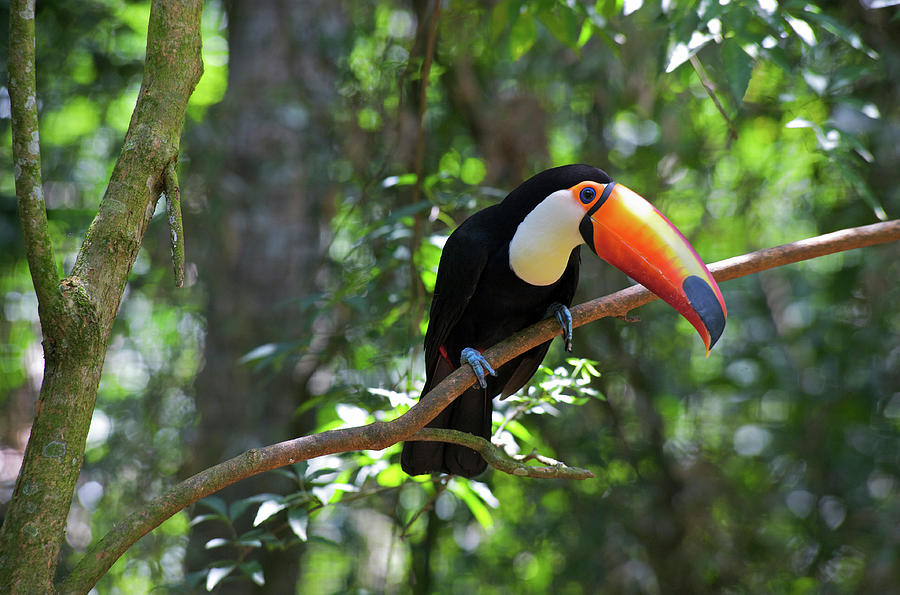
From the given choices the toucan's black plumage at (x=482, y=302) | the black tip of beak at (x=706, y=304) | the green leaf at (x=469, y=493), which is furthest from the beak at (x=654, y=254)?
the green leaf at (x=469, y=493)

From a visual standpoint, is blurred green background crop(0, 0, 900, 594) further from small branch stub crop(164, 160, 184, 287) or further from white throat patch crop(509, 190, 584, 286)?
small branch stub crop(164, 160, 184, 287)

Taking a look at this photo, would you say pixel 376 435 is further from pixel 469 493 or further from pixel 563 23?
pixel 563 23

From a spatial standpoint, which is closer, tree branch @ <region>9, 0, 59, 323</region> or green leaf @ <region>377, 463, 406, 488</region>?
tree branch @ <region>9, 0, 59, 323</region>

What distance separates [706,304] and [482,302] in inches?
32.7

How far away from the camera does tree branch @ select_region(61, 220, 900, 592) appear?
1.46m

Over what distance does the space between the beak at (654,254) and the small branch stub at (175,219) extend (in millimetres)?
1164

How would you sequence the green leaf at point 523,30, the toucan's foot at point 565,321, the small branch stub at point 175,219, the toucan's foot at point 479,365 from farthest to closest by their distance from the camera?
the green leaf at point 523,30, the toucan's foot at point 565,321, the toucan's foot at point 479,365, the small branch stub at point 175,219

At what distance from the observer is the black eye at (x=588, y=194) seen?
240cm

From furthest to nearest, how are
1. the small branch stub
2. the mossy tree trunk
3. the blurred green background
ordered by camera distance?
1. the blurred green background
2. the small branch stub
3. the mossy tree trunk

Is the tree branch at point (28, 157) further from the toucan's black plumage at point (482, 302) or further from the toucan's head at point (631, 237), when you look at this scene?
the toucan's head at point (631, 237)

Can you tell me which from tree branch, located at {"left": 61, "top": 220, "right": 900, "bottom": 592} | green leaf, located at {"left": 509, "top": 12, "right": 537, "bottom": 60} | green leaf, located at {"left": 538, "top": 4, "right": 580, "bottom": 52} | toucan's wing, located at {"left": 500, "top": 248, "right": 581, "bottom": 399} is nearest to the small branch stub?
tree branch, located at {"left": 61, "top": 220, "right": 900, "bottom": 592}

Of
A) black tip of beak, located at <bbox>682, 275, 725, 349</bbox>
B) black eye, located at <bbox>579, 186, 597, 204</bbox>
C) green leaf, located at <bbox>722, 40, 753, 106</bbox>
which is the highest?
green leaf, located at <bbox>722, 40, 753, 106</bbox>

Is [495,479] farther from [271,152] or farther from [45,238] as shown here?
[45,238]

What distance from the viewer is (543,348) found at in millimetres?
2740
